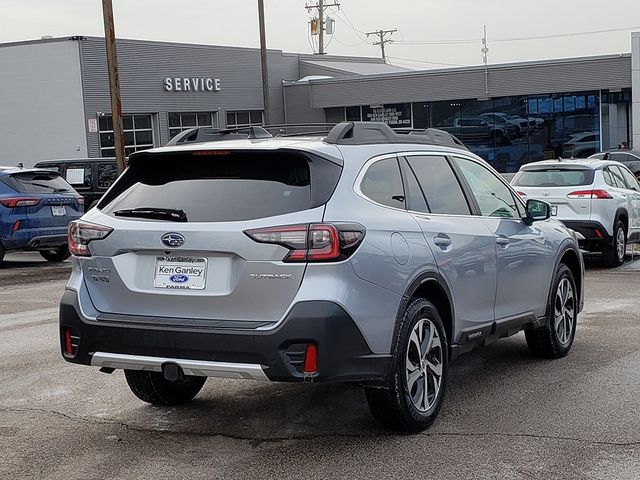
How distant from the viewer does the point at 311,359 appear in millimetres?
5211

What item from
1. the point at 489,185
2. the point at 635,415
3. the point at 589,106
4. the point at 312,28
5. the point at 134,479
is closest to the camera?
the point at 134,479

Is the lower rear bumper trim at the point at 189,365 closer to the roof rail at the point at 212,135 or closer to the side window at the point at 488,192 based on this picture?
the roof rail at the point at 212,135

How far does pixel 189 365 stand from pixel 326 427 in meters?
1.15

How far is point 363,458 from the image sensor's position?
5.46 m

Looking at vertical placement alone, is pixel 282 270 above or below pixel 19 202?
above

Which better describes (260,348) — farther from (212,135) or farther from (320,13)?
(320,13)

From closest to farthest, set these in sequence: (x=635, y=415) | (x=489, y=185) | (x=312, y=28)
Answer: (x=635, y=415) < (x=489, y=185) < (x=312, y=28)

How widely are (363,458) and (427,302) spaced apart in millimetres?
1044

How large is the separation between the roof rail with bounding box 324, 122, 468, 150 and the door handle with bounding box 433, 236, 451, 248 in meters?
0.69

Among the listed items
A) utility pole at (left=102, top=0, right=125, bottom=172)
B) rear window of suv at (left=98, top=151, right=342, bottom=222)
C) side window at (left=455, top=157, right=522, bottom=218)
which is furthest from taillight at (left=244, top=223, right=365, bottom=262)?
utility pole at (left=102, top=0, right=125, bottom=172)

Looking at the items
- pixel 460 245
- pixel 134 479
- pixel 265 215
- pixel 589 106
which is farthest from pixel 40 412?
pixel 589 106

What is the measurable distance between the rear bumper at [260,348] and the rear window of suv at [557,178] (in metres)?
10.1

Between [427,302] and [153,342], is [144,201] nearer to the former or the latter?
[153,342]

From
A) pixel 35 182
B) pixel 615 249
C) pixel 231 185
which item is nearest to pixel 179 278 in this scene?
pixel 231 185
